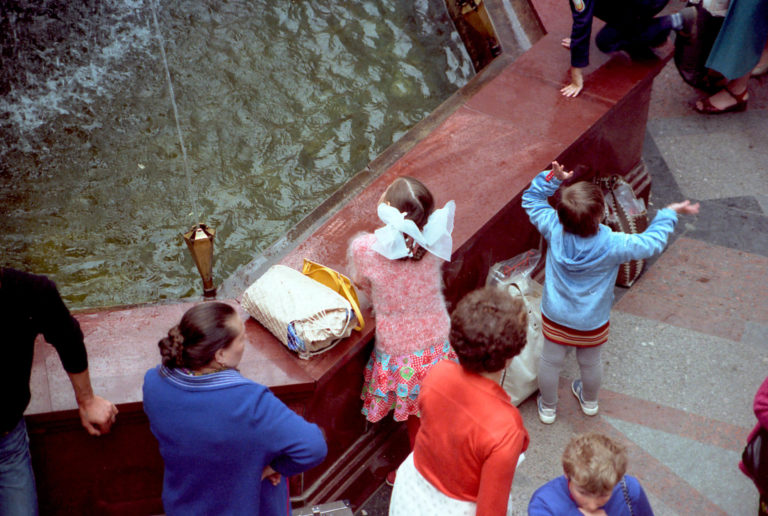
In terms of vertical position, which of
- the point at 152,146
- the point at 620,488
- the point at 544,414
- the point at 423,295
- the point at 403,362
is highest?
→ the point at 152,146

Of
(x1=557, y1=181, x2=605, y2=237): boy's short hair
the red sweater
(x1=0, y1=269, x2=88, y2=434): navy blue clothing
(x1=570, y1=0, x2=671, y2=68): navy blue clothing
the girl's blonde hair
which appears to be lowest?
(x1=570, y1=0, x2=671, y2=68): navy blue clothing

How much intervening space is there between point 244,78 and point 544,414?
11.8ft

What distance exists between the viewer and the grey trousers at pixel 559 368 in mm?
4074

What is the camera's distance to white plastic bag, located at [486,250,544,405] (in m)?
4.25

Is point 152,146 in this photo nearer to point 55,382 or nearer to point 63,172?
point 63,172

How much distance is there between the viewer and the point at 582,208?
11.6 feet

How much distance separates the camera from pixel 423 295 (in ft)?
11.6

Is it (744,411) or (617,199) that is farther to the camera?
Result: (617,199)

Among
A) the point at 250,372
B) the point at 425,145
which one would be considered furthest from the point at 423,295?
the point at 425,145

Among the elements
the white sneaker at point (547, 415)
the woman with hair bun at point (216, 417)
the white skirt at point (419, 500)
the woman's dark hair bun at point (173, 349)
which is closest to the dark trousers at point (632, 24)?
the white sneaker at point (547, 415)

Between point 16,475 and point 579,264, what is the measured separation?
2473 millimetres

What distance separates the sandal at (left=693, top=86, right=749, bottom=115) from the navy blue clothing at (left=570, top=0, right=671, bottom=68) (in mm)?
1511

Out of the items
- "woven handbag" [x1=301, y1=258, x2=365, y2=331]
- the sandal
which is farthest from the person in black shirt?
the sandal

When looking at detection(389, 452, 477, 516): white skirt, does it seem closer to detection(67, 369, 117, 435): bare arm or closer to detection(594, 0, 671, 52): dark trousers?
detection(67, 369, 117, 435): bare arm
